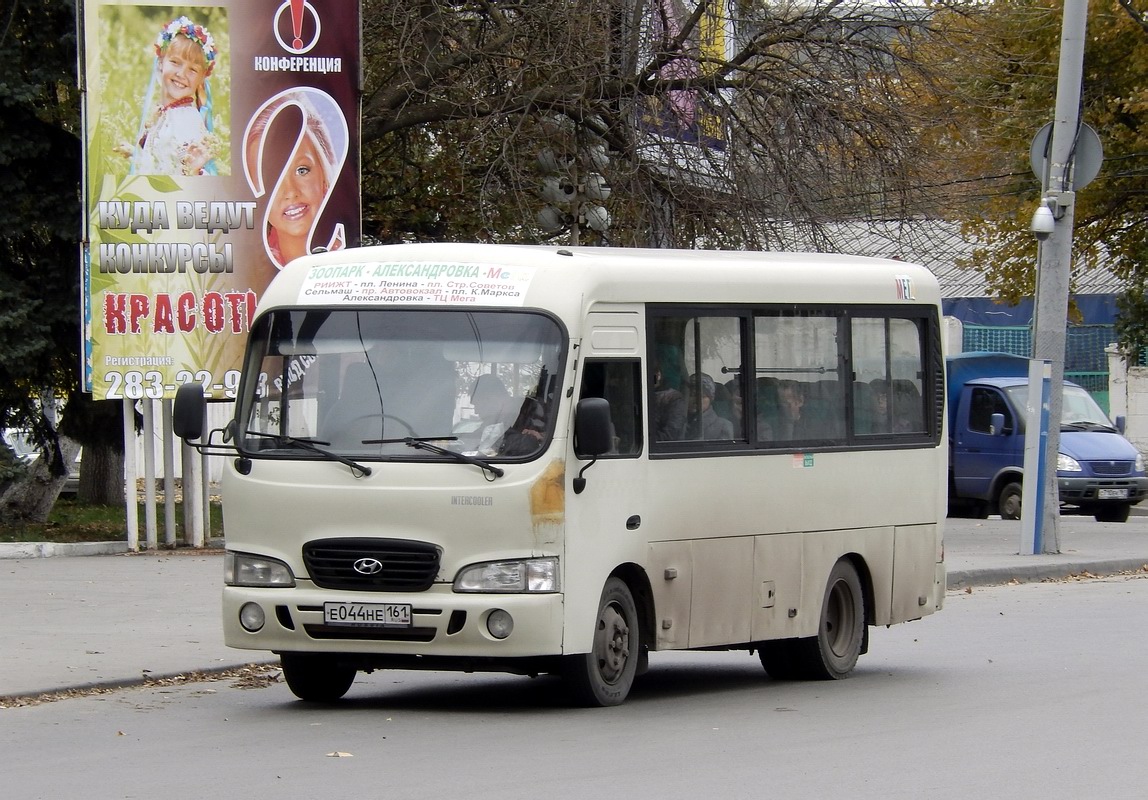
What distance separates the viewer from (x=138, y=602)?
15.6 m

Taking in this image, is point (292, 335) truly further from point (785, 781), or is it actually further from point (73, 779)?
point (785, 781)

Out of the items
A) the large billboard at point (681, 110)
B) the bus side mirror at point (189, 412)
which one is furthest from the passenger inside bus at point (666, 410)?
the large billboard at point (681, 110)

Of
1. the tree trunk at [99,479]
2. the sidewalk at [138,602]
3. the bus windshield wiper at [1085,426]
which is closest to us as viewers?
the sidewalk at [138,602]

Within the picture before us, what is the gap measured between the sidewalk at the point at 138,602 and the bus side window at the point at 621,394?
333 cm

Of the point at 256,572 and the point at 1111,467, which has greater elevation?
the point at 256,572

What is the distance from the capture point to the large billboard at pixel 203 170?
Result: 19.5 m

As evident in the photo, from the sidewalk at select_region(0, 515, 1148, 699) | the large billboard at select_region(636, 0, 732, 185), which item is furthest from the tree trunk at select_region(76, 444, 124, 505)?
the large billboard at select_region(636, 0, 732, 185)

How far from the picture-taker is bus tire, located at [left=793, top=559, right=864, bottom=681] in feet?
39.2

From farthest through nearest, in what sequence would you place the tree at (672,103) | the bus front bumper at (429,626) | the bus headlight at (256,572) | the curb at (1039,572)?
the tree at (672,103)
the curb at (1039,572)
the bus headlight at (256,572)
the bus front bumper at (429,626)

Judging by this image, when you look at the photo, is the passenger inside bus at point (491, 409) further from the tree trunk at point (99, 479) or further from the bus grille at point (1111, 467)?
the tree trunk at point (99, 479)

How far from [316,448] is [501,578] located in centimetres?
120

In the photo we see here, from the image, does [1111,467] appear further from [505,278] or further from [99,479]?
[505,278]

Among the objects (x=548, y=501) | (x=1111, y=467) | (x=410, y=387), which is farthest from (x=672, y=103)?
(x=548, y=501)

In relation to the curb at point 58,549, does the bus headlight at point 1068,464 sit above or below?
above
